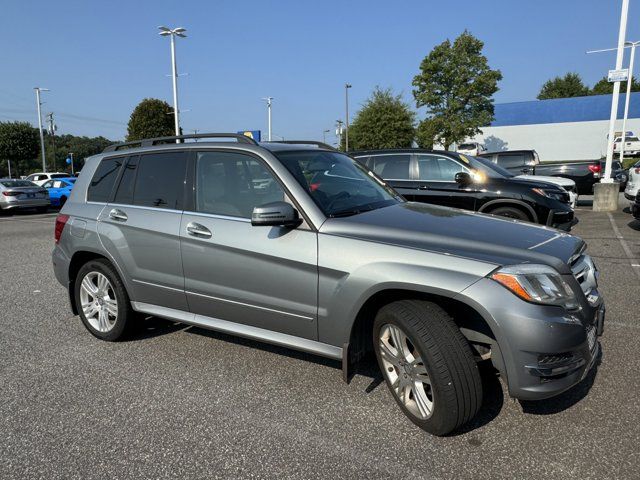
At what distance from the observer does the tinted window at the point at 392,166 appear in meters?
9.15

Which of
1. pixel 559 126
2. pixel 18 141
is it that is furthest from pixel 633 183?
pixel 18 141

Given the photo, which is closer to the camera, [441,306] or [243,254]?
[441,306]

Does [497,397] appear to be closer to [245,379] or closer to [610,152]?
[245,379]

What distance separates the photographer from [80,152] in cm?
9712

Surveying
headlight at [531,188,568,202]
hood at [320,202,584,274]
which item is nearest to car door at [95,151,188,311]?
hood at [320,202,584,274]

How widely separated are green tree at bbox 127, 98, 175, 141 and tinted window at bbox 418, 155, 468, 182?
44803 millimetres

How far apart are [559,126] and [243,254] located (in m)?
55.6

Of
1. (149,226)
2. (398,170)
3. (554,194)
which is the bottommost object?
(554,194)

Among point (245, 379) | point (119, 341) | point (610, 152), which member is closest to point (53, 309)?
point (119, 341)

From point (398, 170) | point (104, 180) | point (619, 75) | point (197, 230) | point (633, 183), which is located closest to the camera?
point (197, 230)

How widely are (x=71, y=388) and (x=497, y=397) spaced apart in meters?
2.94

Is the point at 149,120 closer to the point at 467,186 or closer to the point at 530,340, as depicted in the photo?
the point at 467,186

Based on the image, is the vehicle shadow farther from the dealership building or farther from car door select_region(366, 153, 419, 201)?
the dealership building

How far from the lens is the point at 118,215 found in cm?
416
